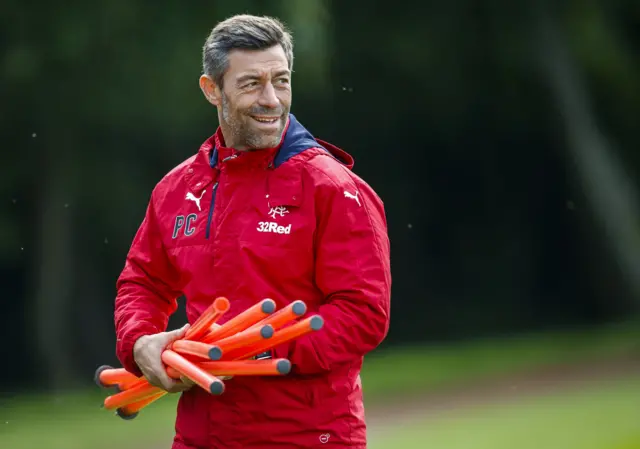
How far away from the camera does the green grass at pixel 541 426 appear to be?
389 inches

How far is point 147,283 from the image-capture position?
359cm

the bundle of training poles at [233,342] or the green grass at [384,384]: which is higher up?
the bundle of training poles at [233,342]

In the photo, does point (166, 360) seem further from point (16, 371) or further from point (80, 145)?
point (80, 145)

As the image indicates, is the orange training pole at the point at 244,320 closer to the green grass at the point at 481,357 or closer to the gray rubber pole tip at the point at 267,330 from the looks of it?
the gray rubber pole tip at the point at 267,330

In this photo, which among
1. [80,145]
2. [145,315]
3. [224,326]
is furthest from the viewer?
[80,145]

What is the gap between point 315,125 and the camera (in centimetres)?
1339

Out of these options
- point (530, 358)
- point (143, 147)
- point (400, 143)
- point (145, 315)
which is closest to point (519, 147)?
point (400, 143)

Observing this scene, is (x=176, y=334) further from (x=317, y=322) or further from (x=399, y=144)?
(x=399, y=144)

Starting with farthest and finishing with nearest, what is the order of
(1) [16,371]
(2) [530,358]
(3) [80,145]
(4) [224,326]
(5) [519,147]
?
(5) [519,147], (2) [530,358], (3) [80,145], (1) [16,371], (4) [224,326]

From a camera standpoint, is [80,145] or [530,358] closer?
[80,145]

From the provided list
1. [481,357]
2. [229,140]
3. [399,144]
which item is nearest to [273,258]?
[229,140]

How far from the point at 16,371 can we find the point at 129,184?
233 cm

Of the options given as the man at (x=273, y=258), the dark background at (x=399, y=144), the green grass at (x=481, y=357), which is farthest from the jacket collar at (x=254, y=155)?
the green grass at (x=481, y=357)

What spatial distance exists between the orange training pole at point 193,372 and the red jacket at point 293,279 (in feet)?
0.67
